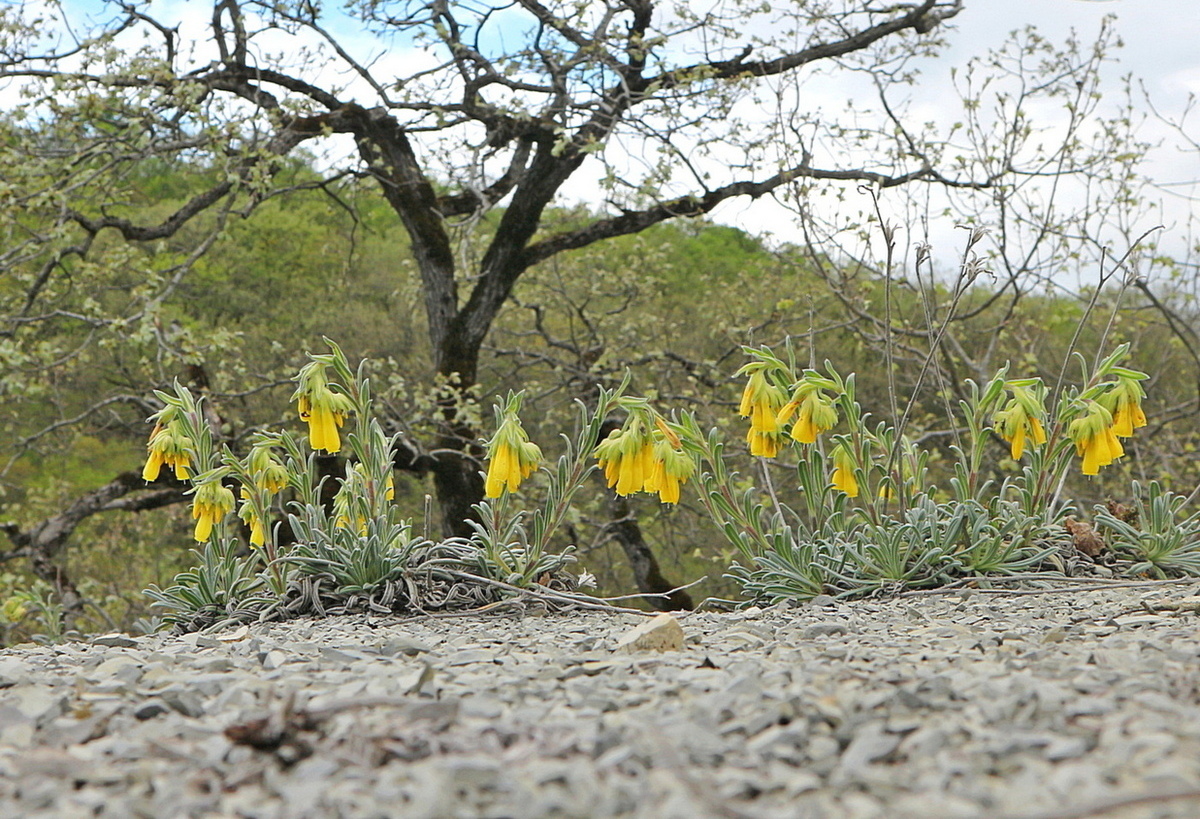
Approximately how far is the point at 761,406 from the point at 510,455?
800 mm

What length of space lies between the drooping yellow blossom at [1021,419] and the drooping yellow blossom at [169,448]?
2399 millimetres

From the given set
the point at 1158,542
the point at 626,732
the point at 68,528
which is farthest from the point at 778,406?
the point at 68,528

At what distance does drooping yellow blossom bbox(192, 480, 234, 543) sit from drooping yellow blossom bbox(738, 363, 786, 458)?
158cm

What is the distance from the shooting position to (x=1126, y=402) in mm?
3195

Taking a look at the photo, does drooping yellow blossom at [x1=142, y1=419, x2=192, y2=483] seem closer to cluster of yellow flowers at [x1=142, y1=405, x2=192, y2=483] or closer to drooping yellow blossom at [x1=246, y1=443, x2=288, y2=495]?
cluster of yellow flowers at [x1=142, y1=405, x2=192, y2=483]

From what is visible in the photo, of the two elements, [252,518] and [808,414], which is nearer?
[808,414]

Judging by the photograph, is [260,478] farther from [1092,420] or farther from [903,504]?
[1092,420]

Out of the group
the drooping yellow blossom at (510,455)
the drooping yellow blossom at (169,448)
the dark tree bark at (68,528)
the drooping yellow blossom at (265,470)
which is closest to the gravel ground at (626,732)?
the drooping yellow blossom at (510,455)

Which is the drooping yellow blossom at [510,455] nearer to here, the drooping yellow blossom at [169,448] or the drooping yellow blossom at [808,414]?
the drooping yellow blossom at [808,414]

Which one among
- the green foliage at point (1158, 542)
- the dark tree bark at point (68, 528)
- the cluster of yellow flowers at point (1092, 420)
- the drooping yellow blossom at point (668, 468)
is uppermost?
the cluster of yellow flowers at point (1092, 420)

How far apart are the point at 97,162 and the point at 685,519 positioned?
639cm

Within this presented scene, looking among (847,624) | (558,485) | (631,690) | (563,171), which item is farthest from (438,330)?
(631,690)

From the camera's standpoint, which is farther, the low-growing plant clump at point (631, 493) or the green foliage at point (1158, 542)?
the green foliage at point (1158, 542)

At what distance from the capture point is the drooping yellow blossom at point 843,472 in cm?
341
